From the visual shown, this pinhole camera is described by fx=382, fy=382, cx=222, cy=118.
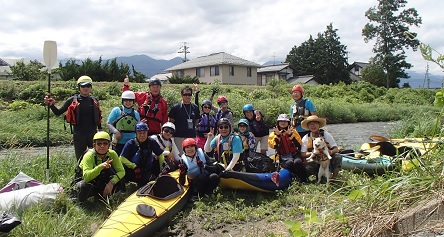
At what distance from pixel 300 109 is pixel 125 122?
2633 millimetres

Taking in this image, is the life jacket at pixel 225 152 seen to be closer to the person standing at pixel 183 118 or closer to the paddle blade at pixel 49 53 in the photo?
the person standing at pixel 183 118

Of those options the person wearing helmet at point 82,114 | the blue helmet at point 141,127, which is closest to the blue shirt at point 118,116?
the person wearing helmet at point 82,114

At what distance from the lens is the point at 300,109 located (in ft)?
19.3

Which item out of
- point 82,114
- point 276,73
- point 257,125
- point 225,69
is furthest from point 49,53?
point 276,73

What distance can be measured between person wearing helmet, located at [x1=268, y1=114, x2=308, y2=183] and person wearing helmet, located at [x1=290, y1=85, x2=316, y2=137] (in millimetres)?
207

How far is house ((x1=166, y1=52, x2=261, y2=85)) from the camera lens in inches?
1419

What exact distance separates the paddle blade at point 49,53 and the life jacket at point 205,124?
2557 mm

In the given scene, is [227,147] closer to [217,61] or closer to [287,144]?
[287,144]

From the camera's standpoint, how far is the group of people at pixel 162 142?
4859 mm

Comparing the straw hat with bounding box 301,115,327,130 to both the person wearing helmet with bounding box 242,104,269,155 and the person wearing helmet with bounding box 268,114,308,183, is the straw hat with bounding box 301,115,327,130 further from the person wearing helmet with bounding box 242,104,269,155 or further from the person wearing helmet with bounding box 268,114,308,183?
the person wearing helmet with bounding box 242,104,269,155

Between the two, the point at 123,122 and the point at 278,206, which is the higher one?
the point at 123,122

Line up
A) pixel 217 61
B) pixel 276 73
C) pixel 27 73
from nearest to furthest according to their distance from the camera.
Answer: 1. pixel 27 73
2. pixel 217 61
3. pixel 276 73

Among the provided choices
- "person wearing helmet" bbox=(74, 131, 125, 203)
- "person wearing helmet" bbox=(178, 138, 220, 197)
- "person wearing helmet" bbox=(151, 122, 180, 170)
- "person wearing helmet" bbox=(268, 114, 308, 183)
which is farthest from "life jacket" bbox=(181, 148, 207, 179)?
"person wearing helmet" bbox=(268, 114, 308, 183)

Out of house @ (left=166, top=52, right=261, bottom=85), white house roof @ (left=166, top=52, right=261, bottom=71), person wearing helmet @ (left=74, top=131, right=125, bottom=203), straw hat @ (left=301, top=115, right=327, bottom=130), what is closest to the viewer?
person wearing helmet @ (left=74, top=131, right=125, bottom=203)
